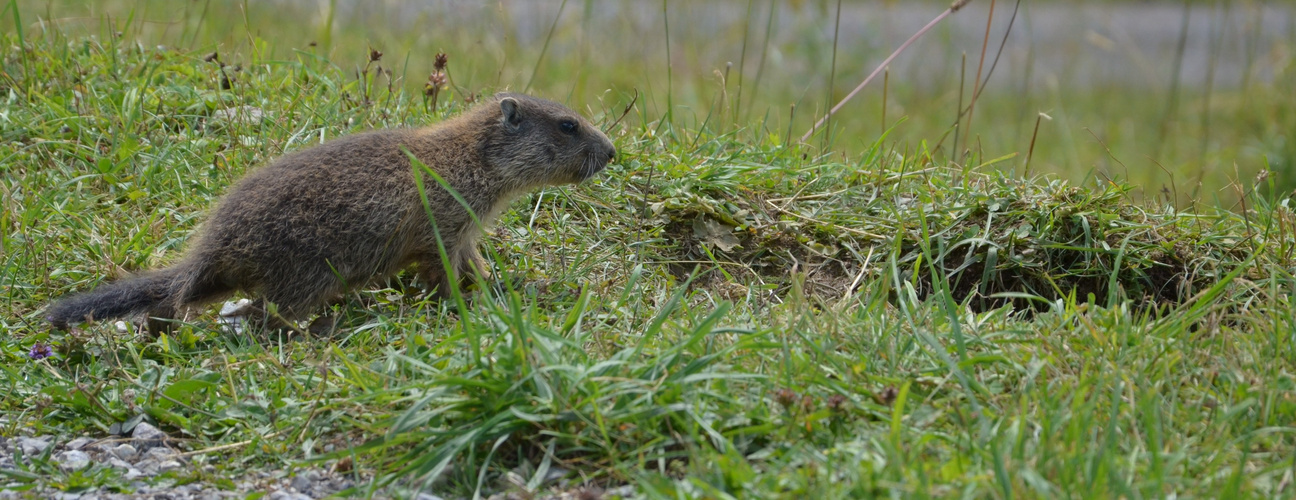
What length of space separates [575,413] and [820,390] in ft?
2.31

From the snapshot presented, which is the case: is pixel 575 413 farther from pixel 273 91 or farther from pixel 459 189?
pixel 273 91

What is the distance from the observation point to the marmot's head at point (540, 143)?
4.56 meters

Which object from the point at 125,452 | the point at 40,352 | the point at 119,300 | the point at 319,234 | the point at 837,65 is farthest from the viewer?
the point at 837,65

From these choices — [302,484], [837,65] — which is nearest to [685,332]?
[302,484]

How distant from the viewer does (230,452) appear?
313 centimetres

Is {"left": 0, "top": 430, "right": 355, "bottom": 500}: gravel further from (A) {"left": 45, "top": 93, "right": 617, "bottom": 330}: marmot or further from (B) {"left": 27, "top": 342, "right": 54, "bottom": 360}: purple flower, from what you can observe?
(A) {"left": 45, "top": 93, "right": 617, "bottom": 330}: marmot

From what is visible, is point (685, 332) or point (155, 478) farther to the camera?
point (685, 332)

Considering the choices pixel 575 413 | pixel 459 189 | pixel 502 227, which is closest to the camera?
pixel 575 413

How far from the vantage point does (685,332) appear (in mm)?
3260

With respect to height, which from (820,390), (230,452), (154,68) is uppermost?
(154,68)

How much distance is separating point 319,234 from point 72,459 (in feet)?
3.82

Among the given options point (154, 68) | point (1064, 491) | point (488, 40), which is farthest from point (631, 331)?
point (488, 40)

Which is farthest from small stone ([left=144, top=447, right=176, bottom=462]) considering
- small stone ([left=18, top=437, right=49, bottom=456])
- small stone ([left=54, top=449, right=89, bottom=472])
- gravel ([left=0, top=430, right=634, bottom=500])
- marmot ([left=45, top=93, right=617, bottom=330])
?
marmot ([left=45, top=93, right=617, bottom=330])

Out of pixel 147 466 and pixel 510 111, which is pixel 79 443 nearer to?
pixel 147 466
